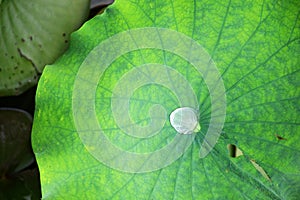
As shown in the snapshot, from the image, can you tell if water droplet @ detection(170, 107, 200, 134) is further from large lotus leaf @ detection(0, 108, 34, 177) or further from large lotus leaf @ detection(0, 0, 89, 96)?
large lotus leaf @ detection(0, 108, 34, 177)

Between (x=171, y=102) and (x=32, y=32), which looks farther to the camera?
(x=32, y=32)

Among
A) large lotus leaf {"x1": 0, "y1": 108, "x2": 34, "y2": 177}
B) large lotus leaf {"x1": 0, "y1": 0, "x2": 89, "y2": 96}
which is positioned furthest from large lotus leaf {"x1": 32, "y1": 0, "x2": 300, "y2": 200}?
large lotus leaf {"x1": 0, "y1": 108, "x2": 34, "y2": 177}

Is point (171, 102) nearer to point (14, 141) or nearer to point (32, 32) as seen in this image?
point (32, 32)

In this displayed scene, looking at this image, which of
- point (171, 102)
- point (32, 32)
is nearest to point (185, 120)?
point (171, 102)

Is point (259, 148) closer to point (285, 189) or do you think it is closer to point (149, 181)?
point (285, 189)

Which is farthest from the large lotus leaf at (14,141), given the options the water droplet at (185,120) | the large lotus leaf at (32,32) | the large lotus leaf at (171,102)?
the water droplet at (185,120)

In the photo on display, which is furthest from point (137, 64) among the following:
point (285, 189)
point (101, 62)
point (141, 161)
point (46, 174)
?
point (285, 189)
